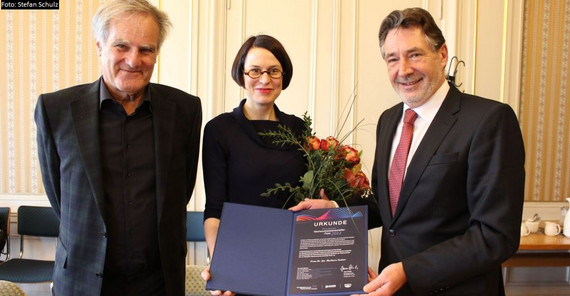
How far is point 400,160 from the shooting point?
1.67 m

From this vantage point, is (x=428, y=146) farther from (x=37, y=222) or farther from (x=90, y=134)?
(x=37, y=222)

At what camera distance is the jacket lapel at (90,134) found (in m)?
1.60

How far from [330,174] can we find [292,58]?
2.84 meters

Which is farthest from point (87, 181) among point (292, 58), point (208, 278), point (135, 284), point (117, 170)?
point (292, 58)

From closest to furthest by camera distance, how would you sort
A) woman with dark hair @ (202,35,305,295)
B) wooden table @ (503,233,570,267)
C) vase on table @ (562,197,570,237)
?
woman with dark hair @ (202,35,305,295) < wooden table @ (503,233,570,267) < vase on table @ (562,197,570,237)

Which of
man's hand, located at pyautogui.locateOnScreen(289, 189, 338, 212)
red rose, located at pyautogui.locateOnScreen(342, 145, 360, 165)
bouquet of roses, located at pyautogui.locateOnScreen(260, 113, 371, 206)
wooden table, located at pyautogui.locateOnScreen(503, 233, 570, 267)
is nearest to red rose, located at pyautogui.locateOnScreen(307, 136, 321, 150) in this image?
bouquet of roses, located at pyautogui.locateOnScreen(260, 113, 371, 206)

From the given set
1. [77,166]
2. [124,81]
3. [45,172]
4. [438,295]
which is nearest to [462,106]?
[438,295]

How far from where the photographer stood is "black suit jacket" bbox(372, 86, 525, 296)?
1.43 metres

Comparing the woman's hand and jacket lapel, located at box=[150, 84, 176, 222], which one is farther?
jacket lapel, located at box=[150, 84, 176, 222]

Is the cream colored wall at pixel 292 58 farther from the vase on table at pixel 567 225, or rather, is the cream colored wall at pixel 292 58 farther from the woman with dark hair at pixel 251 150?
the woman with dark hair at pixel 251 150

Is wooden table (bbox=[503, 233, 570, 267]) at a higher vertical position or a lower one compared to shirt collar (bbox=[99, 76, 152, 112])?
lower

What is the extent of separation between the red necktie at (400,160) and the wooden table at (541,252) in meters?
2.58

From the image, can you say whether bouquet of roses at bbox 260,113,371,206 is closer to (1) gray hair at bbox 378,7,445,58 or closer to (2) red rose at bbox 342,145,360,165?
(2) red rose at bbox 342,145,360,165

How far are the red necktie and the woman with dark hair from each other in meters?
0.40
